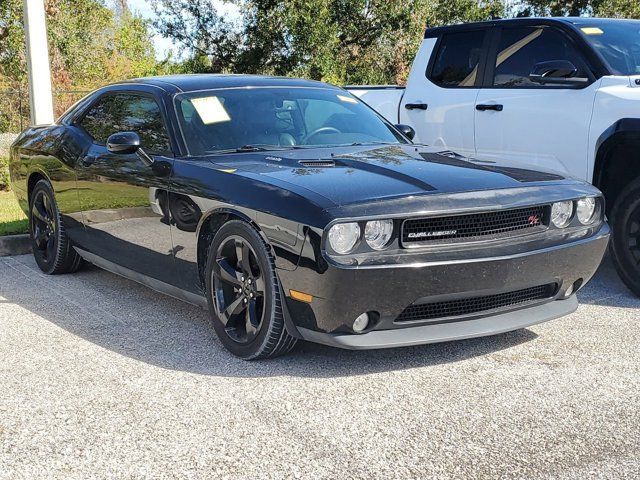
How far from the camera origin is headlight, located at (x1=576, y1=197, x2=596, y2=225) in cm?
464

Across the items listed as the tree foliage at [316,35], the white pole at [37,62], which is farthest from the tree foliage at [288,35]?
the white pole at [37,62]

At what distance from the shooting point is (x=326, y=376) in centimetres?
414

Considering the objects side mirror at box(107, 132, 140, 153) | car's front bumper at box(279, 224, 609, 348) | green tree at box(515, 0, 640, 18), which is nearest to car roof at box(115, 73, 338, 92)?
side mirror at box(107, 132, 140, 153)

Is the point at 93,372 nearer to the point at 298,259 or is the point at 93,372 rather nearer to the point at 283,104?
the point at 298,259

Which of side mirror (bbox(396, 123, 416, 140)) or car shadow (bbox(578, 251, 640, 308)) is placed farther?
side mirror (bbox(396, 123, 416, 140))

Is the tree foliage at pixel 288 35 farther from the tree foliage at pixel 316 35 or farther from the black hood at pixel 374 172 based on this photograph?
the black hood at pixel 374 172

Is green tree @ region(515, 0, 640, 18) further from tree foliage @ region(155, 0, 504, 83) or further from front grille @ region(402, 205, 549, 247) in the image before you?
front grille @ region(402, 205, 549, 247)

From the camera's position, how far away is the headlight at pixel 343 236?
12.6 feet

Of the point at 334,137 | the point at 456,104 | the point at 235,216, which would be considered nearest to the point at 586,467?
the point at 235,216

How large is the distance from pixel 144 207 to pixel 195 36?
645 inches

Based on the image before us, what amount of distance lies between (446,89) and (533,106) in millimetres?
989

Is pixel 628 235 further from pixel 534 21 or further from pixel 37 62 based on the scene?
pixel 37 62

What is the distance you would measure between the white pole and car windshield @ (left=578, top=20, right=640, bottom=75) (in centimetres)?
578

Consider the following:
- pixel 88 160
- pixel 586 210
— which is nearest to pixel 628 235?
pixel 586 210
